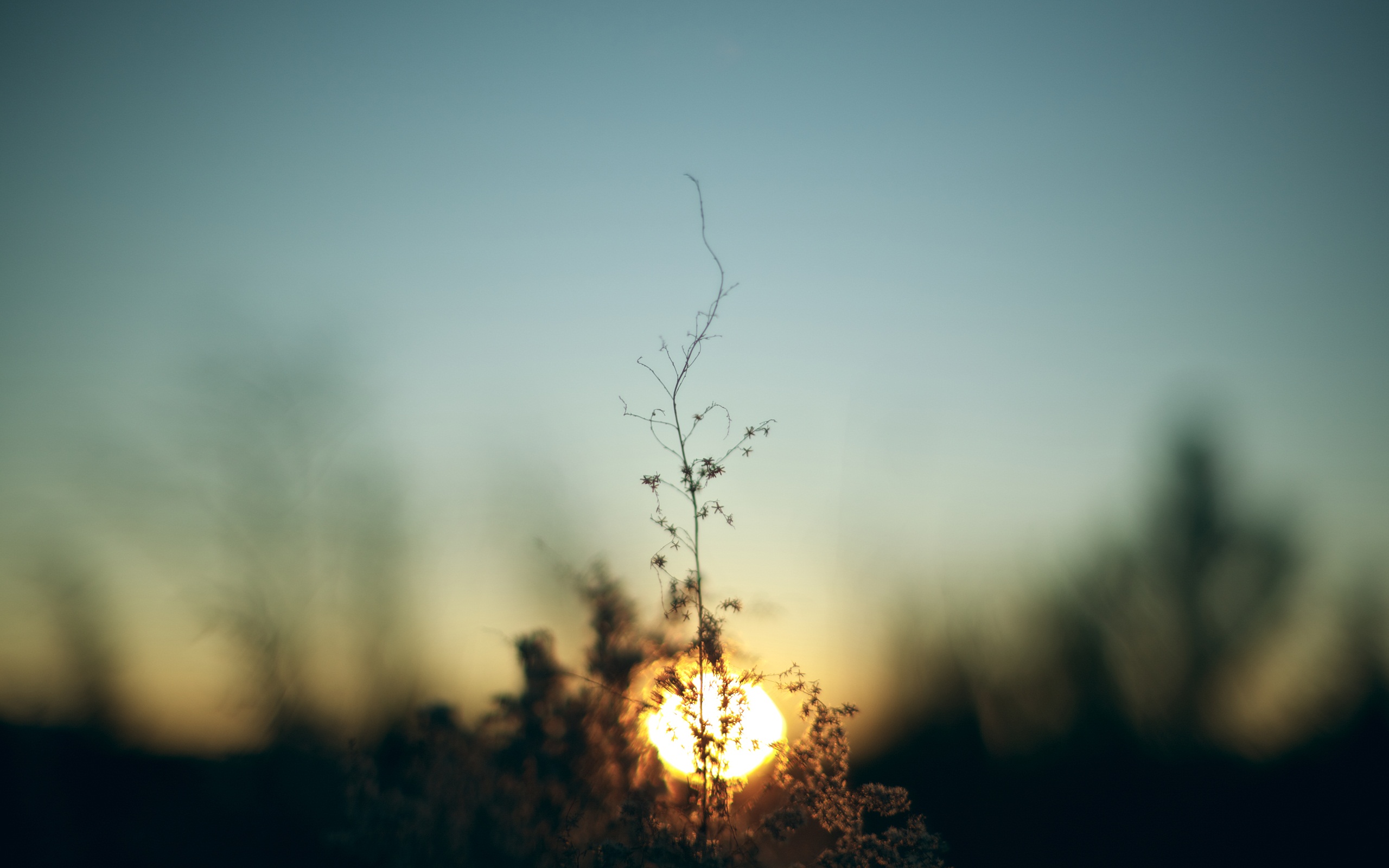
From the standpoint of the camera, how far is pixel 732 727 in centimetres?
456

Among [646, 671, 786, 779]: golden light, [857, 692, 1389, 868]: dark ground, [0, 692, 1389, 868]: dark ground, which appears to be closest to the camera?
[646, 671, 786, 779]: golden light

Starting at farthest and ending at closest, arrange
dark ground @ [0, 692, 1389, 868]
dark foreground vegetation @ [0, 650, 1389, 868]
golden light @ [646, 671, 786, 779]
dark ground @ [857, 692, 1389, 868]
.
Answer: dark ground @ [857, 692, 1389, 868] < dark ground @ [0, 692, 1389, 868] < dark foreground vegetation @ [0, 650, 1389, 868] < golden light @ [646, 671, 786, 779]

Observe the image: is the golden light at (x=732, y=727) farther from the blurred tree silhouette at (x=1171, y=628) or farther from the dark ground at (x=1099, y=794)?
the blurred tree silhouette at (x=1171, y=628)

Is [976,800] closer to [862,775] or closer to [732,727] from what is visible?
[862,775]

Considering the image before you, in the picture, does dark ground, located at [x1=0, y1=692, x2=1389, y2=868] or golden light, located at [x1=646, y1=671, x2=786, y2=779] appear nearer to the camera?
golden light, located at [x1=646, y1=671, x2=786, y2=779]

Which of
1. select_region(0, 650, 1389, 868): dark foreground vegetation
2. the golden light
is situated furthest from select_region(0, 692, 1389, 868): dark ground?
the golden light

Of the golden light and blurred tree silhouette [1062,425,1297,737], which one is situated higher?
blurred tree silhouette [1062,425,1297,737]

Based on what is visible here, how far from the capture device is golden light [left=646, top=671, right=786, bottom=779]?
180 inches

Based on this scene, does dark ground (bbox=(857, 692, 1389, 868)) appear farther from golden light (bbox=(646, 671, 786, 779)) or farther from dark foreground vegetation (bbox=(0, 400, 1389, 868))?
golden light (bbox=(646, 671, 786, 779))

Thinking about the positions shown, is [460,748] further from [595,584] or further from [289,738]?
[289,738]

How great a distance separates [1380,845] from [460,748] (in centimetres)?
2898

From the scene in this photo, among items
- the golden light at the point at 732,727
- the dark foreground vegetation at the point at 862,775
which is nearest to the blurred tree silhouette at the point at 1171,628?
the dark foreground vegetation at the point at 862,775

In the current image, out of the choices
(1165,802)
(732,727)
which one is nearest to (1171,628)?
(1165,802)

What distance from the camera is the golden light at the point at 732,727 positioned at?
4570 millimetres
